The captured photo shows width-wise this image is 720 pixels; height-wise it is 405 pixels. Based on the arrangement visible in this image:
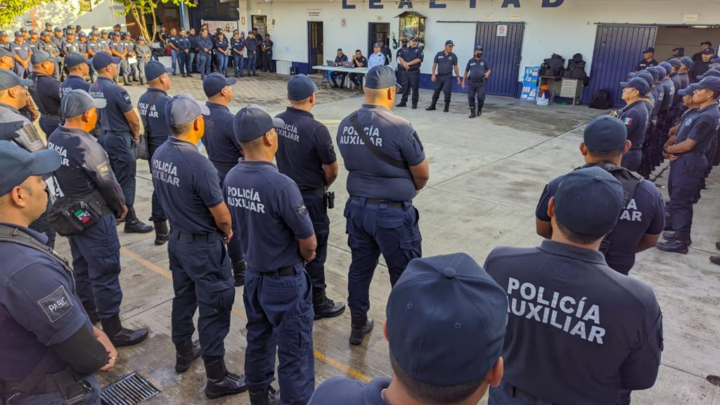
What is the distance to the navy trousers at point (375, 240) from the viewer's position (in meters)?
3.67

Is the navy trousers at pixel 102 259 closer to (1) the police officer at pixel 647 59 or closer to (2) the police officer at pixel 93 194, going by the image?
(2) the police officer at pixel 93 194

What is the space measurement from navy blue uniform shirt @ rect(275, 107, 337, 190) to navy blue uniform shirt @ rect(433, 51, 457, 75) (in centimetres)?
1007

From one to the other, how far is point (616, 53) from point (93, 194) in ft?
50.1

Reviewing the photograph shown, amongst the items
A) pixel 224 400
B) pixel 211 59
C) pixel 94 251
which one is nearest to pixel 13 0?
pixel 211 59

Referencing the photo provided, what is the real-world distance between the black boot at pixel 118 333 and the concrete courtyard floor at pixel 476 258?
65 mm

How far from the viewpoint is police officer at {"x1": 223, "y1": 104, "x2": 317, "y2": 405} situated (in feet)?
9.56

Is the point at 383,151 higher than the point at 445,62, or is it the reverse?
the point at 445,62

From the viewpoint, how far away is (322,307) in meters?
4.38

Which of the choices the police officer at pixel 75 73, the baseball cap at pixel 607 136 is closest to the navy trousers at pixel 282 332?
the baseball cap at pixel 607 136

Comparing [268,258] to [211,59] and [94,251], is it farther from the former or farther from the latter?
[211,59]

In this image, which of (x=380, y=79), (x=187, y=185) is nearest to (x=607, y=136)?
(x=380, y=79)

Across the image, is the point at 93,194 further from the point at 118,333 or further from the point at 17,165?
the point at 17,165

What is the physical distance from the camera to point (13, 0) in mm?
18312

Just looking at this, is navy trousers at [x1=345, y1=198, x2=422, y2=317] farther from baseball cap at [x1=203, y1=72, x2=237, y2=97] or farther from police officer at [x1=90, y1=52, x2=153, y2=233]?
police officer at [x1=90, y1=52, x2=153, y2=233]
